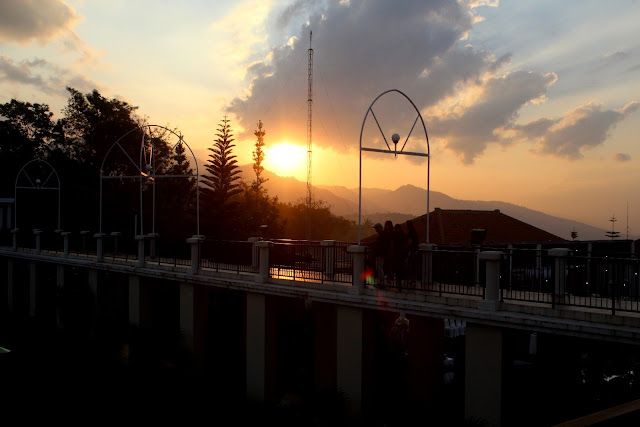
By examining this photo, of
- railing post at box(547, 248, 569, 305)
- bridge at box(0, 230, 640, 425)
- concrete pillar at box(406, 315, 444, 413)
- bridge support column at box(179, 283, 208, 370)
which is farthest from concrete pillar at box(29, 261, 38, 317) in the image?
railing post at box(547, 248, 569, 305)

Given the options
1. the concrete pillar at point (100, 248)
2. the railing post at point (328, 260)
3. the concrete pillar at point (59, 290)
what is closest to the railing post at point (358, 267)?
the railing post at point (328, 260)

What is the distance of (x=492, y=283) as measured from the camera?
870 centimetres

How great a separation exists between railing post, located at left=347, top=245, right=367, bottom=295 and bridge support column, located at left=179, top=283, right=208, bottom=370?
616cm

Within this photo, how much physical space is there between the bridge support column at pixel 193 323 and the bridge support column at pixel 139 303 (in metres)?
2.66

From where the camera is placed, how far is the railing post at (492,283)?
859 cm

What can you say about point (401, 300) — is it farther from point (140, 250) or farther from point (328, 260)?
point (140, 250)

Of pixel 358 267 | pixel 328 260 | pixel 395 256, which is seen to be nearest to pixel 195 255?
pixel 328 260

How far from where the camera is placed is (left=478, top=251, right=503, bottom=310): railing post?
8.59 m

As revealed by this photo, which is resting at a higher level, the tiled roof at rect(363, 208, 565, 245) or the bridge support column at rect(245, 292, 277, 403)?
the tiled roof at rect(363, 208, 565, 245)

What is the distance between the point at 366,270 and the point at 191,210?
3321cm

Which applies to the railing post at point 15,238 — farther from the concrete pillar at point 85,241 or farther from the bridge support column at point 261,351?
the bridge support column at point 261,351

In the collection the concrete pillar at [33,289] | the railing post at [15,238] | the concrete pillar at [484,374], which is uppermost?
the railing post at [15,238]

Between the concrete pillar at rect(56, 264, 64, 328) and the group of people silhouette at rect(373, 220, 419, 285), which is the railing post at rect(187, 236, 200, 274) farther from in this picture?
the concrete pillar at rect(56, 264, 64, 328)

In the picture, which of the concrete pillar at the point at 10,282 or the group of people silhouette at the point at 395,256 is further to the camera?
the concrete pillar at the point at 10,282
